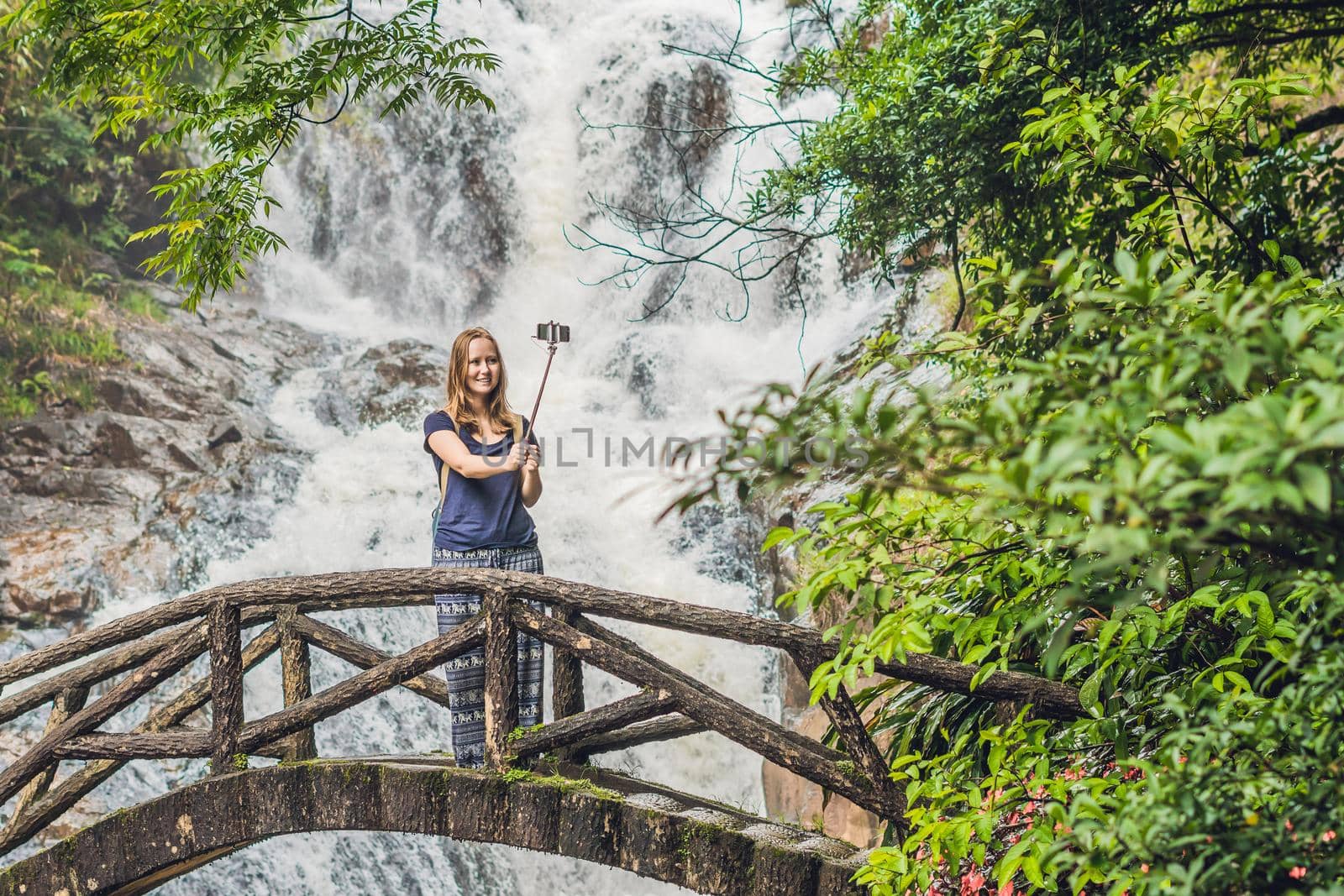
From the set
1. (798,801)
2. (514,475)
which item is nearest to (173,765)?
(798,801)

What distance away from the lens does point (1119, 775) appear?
2561 mm

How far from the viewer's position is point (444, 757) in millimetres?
4621

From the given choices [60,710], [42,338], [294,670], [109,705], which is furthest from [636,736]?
[42,338]

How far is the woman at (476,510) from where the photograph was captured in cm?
414

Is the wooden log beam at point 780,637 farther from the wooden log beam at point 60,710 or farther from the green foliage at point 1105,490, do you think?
the wooden log beam at point 60,710

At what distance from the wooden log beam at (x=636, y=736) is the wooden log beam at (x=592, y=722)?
0.23 m

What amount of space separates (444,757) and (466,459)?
1.40 m

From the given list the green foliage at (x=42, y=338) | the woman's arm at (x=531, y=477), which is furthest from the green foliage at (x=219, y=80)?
the green foliage at (x=42, y=338)

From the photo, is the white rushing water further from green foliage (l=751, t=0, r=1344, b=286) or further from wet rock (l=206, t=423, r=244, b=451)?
green foliage (l=751, t=0, r=1344, b=286)

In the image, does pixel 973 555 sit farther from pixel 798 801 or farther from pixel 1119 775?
pixel 798 801

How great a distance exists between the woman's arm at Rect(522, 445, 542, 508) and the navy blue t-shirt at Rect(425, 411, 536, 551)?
0.04m

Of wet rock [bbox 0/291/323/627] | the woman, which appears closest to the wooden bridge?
the woman

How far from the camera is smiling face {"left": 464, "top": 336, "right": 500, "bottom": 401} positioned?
416 centimetres

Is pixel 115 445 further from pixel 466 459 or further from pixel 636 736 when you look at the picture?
pixel 636 736
